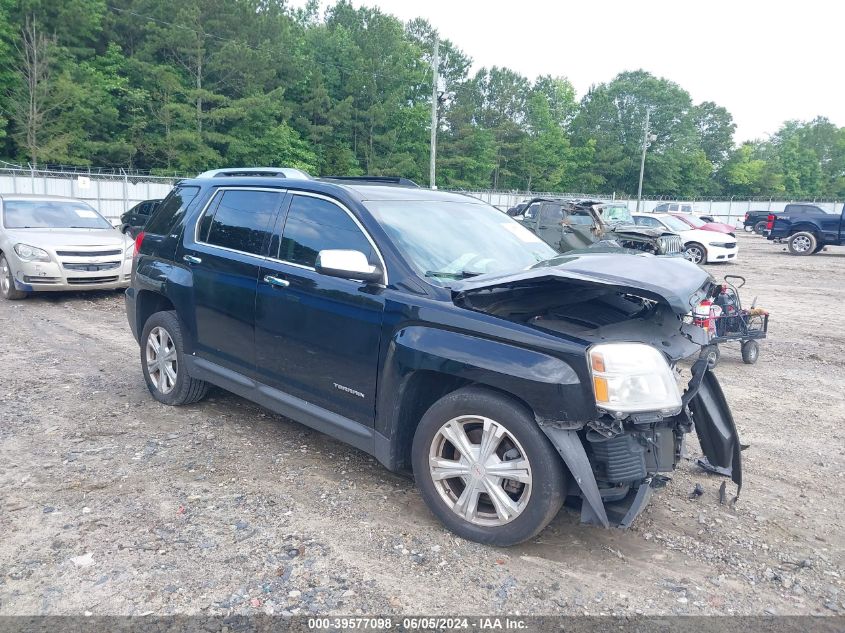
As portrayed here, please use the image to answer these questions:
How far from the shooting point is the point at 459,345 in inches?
131

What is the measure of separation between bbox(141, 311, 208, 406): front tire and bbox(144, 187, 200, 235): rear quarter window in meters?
0.75

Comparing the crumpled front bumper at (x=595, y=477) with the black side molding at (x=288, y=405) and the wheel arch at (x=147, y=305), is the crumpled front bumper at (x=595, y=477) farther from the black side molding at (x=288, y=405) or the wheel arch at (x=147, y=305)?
the wheel arch at (x=147, y=305)

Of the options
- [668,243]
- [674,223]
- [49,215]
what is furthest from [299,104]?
[668,243]

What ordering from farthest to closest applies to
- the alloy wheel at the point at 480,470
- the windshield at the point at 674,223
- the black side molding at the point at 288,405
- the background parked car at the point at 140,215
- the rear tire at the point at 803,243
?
the rear tire at the point at 803,243
the windshield at the point at 674,223
the background parked car at the point at 140,215
the black side molding at the point at 288,405
the alloy wheel at the point at 480,470

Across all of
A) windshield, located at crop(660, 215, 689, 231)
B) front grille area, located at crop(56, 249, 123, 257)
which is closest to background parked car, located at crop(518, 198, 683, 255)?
windshield, located at crop(660, 215, 689, 231)

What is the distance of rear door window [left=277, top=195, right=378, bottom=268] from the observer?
4011 millimetres

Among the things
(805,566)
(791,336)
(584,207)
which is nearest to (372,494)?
(805,566)

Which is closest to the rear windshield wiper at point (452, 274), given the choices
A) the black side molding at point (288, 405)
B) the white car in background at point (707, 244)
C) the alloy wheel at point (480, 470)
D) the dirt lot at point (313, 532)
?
the alloy wheel at point (480, 470)

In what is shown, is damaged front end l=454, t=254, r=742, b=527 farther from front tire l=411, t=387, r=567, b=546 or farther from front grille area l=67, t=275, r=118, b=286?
front grille area l=67, t=275, r=118, b=286

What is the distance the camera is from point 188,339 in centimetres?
505

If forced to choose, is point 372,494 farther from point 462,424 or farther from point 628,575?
point 628,575

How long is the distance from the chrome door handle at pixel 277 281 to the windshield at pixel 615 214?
567 inches

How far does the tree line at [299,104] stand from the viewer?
38531mm

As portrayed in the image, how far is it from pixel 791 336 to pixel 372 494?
8.27 metres
